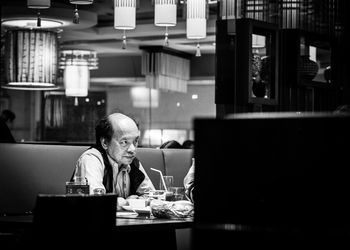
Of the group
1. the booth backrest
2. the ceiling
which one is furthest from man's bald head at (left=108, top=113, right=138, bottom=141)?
the ceiling

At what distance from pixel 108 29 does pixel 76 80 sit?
1.11 meters

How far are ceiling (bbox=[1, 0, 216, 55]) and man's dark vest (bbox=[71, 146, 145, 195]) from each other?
4671mm

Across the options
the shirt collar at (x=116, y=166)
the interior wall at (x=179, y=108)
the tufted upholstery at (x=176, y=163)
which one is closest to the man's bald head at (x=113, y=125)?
the shirt collar at (x=116, y=166)

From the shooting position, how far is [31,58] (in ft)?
26.2

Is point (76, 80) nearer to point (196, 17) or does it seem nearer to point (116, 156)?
point (196, 17)

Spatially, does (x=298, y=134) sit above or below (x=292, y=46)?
below

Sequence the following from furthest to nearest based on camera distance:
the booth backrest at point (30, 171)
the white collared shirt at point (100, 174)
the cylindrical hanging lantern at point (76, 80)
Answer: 1. the cylindrical hanging lantern at point (76, 80)
2. the booth backrest at point (30, 171)
3. the white collared shirt at point (100, 174)

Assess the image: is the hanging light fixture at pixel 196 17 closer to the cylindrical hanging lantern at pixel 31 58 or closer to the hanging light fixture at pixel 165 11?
the hanging light fixture at pixel 165 11

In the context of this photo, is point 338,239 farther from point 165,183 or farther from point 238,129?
point 165,183

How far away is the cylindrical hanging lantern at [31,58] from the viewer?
7891mm

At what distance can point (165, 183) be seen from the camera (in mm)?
4172

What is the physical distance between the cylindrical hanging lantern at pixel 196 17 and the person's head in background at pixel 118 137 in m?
1.19

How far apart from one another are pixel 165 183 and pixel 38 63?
4.15 metres

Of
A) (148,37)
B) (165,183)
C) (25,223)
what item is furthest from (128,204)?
(148,37)
